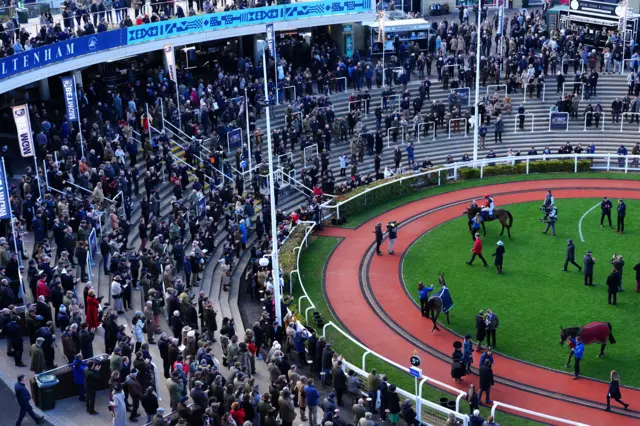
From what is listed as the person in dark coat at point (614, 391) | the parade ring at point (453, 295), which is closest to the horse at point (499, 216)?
the parade ring at point (453, 295)

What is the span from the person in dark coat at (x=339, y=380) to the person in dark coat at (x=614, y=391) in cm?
653

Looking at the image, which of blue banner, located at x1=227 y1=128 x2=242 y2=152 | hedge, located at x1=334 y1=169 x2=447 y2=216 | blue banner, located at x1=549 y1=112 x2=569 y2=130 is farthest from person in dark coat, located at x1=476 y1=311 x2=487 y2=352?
blue banner, located at x1=549 y1=112 x2=569 y2=130

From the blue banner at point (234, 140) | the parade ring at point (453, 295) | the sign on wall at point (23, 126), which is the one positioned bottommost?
the parade ring at point (453, 295)

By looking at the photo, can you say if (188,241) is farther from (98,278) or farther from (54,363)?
(54,363)

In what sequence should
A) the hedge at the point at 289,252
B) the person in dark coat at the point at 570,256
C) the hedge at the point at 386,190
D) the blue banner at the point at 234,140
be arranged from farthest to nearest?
the blue banner at the point at 234,140, the hedge at the point at 386,190, the hedge at the point at 289,252, the person in dark coat at the point at 570,256

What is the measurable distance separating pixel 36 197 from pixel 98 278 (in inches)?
197

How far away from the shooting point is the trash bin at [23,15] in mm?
41125

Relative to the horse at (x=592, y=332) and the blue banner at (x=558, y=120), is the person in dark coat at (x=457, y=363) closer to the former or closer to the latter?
the horse at (x=592, y=332)

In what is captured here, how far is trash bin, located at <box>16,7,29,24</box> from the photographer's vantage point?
41.1m

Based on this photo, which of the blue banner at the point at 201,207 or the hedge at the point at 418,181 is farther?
the hedge at the point at 418,181

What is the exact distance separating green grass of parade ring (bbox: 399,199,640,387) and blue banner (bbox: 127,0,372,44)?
52.0 feet

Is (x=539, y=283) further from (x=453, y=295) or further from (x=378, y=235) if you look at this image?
(x=378, y=235)

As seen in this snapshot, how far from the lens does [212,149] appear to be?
4003cm

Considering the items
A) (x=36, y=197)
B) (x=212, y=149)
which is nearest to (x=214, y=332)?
(x=36, y=197)
